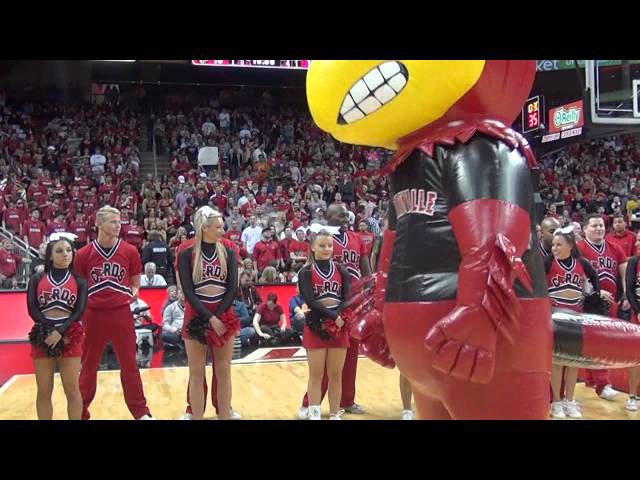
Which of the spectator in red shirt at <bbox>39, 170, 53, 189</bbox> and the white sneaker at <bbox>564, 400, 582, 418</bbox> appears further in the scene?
the spectator in red shirt at <bbox>39, 170, 53, 189</bbox>

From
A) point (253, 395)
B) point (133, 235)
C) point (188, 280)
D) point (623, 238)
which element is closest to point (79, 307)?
point (188, 280)

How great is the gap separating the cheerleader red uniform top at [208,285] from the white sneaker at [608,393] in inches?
134

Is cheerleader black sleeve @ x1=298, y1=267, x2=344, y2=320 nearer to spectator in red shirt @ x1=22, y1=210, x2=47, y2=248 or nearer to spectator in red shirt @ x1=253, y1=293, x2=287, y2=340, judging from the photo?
spectator in red shirt @ x1=253, y1=293, x2=287, y2=340

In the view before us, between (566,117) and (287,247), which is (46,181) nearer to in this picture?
(287,247)

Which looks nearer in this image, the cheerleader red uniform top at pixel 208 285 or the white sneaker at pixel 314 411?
the cheerleader red uniform top at pixel 208 285

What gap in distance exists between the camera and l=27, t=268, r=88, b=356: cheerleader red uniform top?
4.50m

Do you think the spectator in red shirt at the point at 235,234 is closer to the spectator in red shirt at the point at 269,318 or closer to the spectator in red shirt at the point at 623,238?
the spectator in red shirt at the point at 269,318

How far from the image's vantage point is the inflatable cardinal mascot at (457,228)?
2238mm

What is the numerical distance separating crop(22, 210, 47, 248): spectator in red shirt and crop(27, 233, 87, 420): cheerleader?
23.9 ft

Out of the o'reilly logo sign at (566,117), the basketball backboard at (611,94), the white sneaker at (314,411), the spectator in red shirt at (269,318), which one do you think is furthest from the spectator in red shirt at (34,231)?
the o'reilly logo sign at (566,117)

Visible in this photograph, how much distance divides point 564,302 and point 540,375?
3034mm

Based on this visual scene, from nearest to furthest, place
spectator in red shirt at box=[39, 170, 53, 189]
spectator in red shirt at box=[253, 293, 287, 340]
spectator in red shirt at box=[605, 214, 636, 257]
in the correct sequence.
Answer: spectator in red shirt at box=[605, 214, 636, 257] → spectator in red shirt at box=[253, 293, 287, 340] → spectator in red shirt at box=[39, 170, 53, 189]

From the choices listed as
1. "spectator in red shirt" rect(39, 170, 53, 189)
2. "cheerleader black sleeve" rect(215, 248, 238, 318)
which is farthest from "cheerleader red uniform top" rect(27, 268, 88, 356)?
"spectator in red shirt" rect(39, 170, 53, 189)

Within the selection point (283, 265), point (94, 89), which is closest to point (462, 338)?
point (283, 265)
